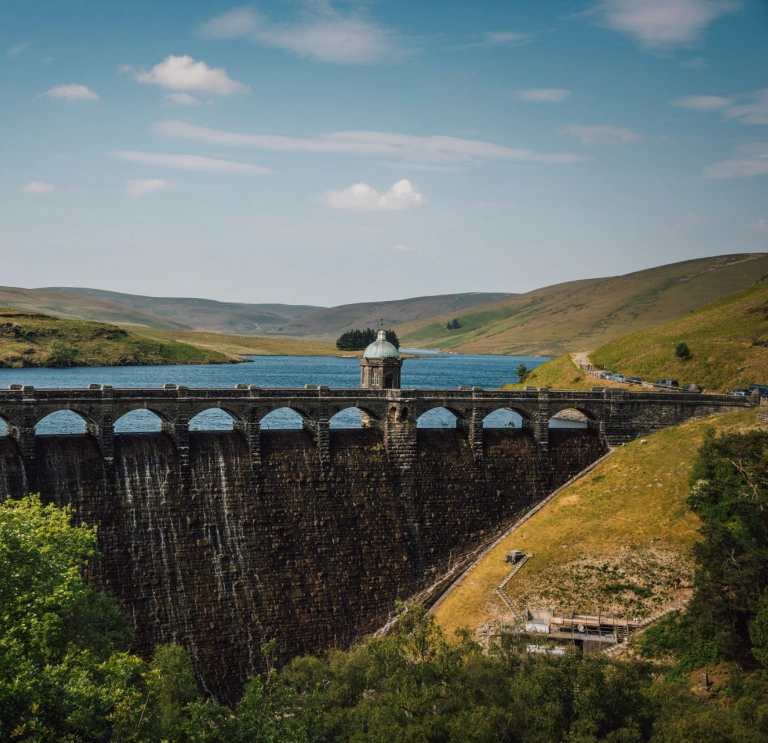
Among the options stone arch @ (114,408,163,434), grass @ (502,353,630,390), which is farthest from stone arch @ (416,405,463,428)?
stone arch @ (114,408,163,434)

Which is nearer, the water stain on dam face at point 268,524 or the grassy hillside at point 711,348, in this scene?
the water stain on dam face at point 268,524

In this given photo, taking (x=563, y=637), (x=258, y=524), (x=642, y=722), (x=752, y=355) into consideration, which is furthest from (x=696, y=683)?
(x=752, y=355)

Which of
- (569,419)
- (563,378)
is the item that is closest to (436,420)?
(569,419)

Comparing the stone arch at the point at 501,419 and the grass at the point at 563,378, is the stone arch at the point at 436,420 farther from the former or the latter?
the grass at the point at 563,378

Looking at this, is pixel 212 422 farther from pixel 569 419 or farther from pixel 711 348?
pixel 711 348

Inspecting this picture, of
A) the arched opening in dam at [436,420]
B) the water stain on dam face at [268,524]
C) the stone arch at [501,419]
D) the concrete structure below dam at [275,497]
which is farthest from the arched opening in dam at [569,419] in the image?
the water stain on dam face at [268,524]

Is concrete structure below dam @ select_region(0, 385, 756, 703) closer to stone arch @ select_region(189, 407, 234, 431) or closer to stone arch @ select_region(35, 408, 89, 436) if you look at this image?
stone arch @ select_region(35, 408, 89, 436)

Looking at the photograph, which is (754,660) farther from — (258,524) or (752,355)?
(752,355)
